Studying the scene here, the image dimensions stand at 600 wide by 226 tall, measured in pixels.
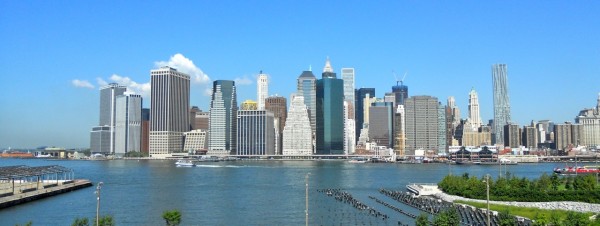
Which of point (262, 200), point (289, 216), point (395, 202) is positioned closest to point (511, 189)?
point (395, 202)

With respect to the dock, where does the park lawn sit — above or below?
below

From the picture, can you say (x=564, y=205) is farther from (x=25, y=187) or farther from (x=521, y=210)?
(x=25, y=187)

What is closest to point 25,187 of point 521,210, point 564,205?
point 521,210

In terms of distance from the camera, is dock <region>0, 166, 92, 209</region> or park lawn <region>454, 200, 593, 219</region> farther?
dock <region>0, 166, 92, 209</region>

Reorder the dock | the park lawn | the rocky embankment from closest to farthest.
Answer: the park lawn, the rocky embankment, the dock

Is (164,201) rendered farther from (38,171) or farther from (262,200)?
(38,171)

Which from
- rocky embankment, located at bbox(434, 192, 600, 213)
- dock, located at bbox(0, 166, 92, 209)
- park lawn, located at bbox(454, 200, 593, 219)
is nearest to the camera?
park lawn, located at bbox(454, 200, 593, 219)

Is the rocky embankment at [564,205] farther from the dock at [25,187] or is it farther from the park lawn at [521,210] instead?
the dock at [25,187]

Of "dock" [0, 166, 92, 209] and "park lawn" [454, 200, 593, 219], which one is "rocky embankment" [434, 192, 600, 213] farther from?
"dock" [0, 166, 92, 209]

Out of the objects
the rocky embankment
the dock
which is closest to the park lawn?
the rocky embankment

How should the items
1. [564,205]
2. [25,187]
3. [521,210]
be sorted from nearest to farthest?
[521,210], [564,205], [25,187]

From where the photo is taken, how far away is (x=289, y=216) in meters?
54.5

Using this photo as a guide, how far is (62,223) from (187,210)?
457 inches

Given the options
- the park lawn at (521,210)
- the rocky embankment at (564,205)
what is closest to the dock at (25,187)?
the park lawn at (521,210)
